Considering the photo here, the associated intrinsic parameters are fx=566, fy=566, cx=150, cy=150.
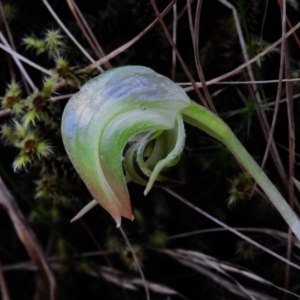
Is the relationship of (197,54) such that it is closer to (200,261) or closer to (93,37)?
(93,37)

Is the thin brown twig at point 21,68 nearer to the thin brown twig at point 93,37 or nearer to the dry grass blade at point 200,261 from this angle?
the thin brown twig at point 93,37

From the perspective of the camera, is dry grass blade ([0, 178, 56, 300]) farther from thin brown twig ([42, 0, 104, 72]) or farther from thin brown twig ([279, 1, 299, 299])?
thin brown twig ([279, 1, 299, 299])

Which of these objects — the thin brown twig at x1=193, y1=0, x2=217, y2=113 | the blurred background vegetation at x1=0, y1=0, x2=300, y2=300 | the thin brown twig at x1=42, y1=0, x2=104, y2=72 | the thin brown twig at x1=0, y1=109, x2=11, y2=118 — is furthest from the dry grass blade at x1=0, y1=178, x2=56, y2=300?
the thin brown twig at x1=193, y1=0, x2=217, y2=113

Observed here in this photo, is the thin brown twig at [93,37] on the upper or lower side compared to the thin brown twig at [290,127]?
upper

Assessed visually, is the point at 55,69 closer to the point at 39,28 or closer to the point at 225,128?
the point at 39,28

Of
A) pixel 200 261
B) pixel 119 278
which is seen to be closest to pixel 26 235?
pixel 119 278

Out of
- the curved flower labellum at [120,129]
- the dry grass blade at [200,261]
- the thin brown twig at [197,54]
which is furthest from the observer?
the dry grass blade at [200,261]

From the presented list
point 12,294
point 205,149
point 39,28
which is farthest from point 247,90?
point 12,294

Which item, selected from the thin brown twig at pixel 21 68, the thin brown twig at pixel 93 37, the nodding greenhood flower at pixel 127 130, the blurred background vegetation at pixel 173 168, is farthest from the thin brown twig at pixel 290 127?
the thin brown twig at pixel 21 68
